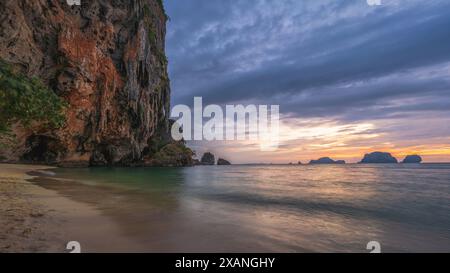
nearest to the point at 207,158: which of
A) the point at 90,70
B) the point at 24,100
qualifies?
the point at 90,70

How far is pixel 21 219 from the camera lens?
745cm

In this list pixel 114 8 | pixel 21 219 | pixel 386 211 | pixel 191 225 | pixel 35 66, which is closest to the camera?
pixel 21 219

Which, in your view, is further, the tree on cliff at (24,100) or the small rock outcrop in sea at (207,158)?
the small rock outcrop in sea at (207,158)

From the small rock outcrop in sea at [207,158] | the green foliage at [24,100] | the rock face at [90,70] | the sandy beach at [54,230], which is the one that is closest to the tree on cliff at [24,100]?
the green foliage at [24,100]

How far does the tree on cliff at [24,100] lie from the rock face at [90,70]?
31252mm

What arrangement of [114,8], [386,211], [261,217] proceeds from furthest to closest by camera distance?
[114,8]
[386,211]
[261,217]

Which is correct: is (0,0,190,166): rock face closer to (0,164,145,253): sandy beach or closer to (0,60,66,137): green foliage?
(0,60,66,137): green foliage

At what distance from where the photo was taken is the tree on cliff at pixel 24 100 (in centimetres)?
645

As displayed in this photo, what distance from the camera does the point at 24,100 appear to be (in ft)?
23.4

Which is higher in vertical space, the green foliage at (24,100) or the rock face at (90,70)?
the rock face at (90,70)

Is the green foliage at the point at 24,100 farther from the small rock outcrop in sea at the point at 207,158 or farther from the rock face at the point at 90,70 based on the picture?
the small rock outcrop in sea at the point at 207,158
